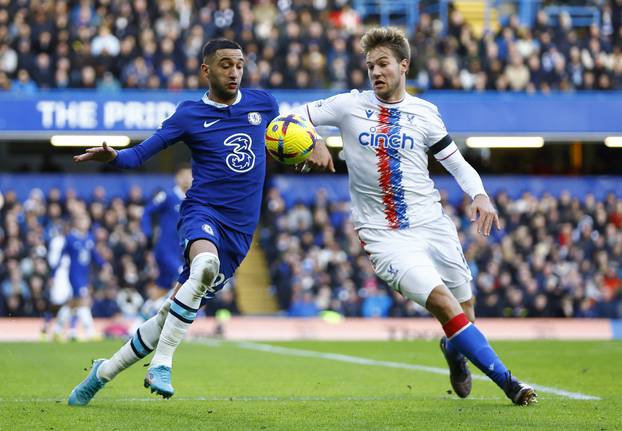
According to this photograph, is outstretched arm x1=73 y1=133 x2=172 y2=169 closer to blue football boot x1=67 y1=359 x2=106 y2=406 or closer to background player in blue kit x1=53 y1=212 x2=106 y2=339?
blue football boot x1=67 y1=359 x2=106 y2=406

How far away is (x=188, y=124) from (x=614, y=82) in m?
21.5

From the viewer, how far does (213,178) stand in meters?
7.83

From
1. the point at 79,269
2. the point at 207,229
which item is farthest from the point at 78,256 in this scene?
the point at 207,229

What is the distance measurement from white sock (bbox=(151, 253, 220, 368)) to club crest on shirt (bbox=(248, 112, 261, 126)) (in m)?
1.10

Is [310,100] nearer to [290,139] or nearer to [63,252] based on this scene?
[63,252]

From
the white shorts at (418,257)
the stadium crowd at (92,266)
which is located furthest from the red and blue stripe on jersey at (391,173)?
the stadium crowd at (92,266)

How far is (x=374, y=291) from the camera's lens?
923 inches

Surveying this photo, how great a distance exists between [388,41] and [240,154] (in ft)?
4.03

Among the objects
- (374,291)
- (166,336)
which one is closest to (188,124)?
(166,336)

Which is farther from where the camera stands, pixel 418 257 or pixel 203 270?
pixel 418 257

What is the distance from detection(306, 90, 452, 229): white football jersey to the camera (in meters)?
7.86

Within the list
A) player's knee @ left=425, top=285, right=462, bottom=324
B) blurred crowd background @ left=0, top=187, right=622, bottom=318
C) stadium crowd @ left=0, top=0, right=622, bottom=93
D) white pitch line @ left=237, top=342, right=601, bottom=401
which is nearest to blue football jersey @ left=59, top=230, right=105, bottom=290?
blurred crowd background @ left=0, top=187, right=622, bottom=318

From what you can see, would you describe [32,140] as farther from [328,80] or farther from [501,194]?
[501,194]

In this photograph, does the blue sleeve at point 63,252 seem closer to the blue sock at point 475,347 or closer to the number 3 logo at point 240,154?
the number 3 logo at point 240,154
